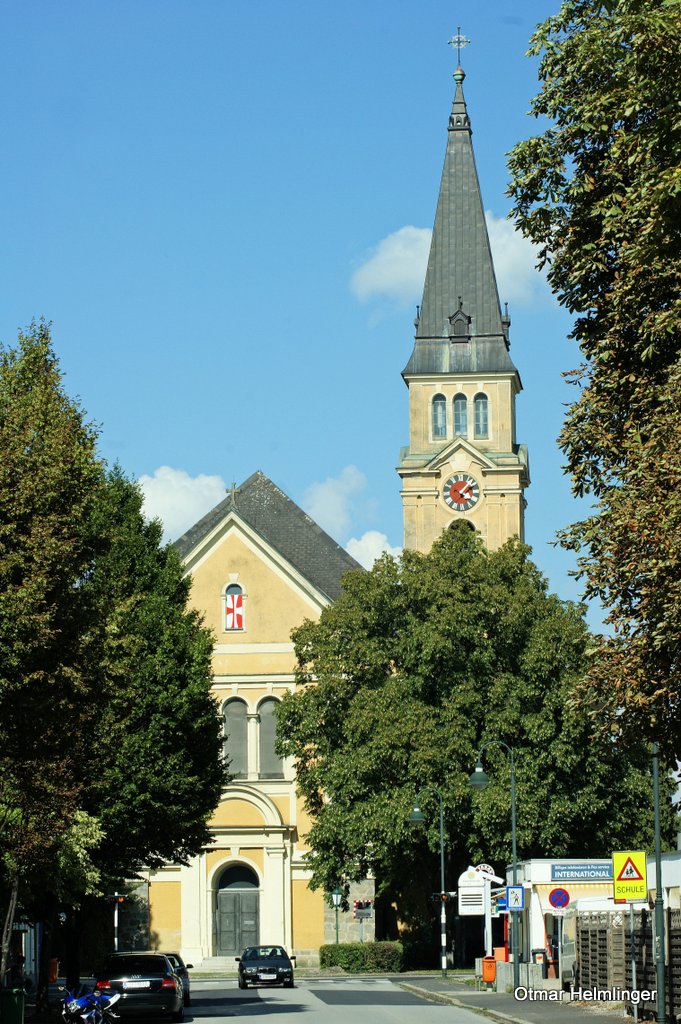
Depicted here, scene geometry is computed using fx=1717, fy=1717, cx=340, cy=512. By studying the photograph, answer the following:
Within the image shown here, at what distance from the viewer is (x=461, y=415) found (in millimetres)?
81250

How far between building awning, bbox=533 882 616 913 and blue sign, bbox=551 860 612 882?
14 cm

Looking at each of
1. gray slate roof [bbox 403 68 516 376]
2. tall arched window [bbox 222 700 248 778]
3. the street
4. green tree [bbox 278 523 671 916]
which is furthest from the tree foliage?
gray slate roof [bbox 403 68 516 376]

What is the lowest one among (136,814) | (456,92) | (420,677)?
(136,814)

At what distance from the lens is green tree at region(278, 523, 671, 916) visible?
176 ft

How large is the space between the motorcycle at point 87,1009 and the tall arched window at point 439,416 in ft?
183

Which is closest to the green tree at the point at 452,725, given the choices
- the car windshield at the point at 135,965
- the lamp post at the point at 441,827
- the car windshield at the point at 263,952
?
the lamp post at the point at 441,827

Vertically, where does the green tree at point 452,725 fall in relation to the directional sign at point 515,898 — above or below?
above

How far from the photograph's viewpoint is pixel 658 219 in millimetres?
17297

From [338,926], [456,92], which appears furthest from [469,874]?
[456,92]

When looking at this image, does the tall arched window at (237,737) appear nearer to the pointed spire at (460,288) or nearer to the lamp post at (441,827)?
the lamp post at (441,827)

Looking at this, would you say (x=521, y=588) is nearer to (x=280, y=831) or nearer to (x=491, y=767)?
(x=491, y=767)

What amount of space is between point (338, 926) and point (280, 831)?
4.30 m

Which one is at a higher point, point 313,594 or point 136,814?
point 313,594

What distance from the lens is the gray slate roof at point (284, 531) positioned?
74.8 metres
